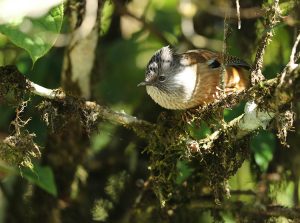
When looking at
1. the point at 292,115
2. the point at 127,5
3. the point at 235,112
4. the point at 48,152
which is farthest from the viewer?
the point at 127,5

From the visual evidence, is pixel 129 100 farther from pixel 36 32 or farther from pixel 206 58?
pixel 36 32

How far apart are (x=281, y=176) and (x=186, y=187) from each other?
2.51ft

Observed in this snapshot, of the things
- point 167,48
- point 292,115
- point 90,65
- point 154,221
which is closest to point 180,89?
point 167,48

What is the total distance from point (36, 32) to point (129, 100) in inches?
79.5

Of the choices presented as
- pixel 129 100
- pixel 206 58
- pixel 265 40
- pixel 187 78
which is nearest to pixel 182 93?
pixel 187 78

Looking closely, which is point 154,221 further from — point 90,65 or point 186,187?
point 90,65

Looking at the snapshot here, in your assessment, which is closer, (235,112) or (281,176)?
(235,112)

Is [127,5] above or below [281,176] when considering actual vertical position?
above

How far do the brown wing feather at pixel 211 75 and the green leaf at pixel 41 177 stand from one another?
3.67 ft

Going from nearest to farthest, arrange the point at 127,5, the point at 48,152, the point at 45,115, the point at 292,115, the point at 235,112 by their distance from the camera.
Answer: the point at 292,115 → the point at 45,115 → the point at 235,112 → the point at 48,152 → the point at 127,5

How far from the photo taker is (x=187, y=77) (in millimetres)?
4133

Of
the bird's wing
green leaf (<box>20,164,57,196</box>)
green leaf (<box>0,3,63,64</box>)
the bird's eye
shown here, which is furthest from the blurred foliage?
green leaf (<box>0,3,63,64</box>)

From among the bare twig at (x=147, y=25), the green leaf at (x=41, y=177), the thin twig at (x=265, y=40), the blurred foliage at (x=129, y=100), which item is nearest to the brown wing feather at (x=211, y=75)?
the blurred foliage at (x=129, y=100)

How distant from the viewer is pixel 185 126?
356 cm
